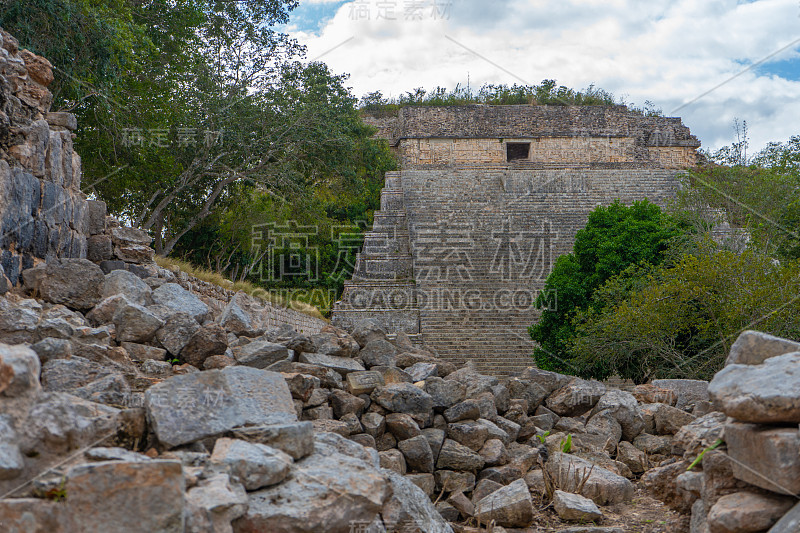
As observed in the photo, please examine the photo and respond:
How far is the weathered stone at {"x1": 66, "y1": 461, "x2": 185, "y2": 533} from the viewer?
9.00 feet

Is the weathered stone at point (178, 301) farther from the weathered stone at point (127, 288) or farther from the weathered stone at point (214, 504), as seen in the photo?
the weathered stone at point (214, 504)

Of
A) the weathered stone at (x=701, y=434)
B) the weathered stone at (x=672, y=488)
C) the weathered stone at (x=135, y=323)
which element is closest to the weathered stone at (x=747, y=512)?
the weathered stone at (x=701, y=434)

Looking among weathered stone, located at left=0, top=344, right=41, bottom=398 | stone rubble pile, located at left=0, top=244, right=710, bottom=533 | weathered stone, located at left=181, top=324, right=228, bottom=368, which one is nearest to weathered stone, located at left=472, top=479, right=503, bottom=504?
stone rubble pile, located at left=0, top=244, right=710, bottom=533

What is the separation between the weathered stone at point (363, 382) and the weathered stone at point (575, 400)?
95.4 inches

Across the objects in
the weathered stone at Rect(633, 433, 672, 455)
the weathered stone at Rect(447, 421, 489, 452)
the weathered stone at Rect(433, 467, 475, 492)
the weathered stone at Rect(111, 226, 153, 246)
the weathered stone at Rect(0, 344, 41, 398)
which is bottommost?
the weathered stone at Rect(433, 467, 475, 492)

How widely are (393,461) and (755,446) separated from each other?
3113 mm

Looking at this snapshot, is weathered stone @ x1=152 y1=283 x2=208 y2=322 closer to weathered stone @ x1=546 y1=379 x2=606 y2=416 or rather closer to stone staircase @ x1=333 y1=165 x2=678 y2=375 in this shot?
weathered stone @ x1=546 y1=379 x2=606 y2=416

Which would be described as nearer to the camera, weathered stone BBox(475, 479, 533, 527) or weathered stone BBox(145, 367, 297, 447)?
weathered stone BBox(145, 367, 297, 447)

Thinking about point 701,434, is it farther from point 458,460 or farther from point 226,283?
point 226,283

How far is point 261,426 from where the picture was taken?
12.2ft

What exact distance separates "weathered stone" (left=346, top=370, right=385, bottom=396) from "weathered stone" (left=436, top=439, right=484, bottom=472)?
32.8 inches

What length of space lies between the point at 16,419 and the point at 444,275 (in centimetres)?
1532

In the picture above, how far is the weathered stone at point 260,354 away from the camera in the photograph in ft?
18.9

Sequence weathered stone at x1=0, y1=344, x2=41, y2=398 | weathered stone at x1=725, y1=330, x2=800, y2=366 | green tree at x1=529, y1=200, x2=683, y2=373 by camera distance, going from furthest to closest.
Result: green tree at x1=529, y1=200, x2=683, y2=373, weathered stone at x1=725, y1=330, x2=800, y2=366, weathered stone at x1=0, y1=344, x2=41, y2=398
